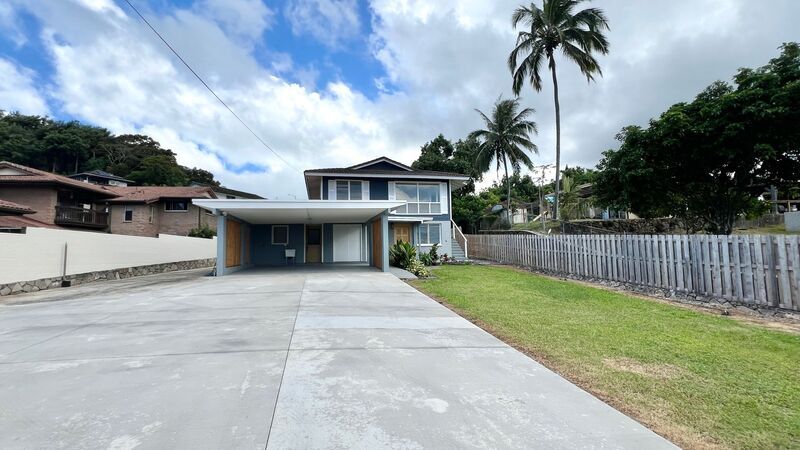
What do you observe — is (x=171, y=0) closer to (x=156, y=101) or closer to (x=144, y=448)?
(x=156, y=101)

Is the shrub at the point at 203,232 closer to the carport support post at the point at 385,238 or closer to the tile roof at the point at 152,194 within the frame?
the tile roof at the point at 152,194

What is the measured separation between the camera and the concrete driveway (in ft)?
8.24

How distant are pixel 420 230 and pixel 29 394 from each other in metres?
18.1

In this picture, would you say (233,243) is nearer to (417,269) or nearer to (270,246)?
(270,246)

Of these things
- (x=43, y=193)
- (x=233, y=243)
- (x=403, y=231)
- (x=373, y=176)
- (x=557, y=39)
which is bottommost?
(x=233, y=243)

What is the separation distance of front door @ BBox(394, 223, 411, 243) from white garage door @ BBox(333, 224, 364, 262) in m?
1.98

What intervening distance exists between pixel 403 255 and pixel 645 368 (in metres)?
12.0

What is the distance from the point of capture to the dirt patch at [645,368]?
373cm

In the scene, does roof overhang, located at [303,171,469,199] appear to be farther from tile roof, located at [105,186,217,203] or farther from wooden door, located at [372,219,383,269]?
tile roof, located at [105,186,217,203]

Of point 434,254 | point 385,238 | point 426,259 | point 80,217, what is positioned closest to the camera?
point 385,238

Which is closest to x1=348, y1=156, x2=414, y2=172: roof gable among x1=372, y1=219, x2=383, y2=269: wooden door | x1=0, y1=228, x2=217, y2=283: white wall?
x1=372, y1=219, x2=383, y2=269: wooden door

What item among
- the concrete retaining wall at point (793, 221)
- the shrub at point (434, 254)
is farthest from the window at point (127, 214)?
the concrete retaining wall at point (793, 221)

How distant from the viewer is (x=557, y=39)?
69.3 feet

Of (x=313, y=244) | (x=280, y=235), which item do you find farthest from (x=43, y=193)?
(x=313, y=244)
